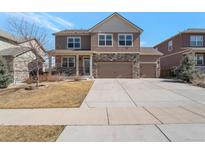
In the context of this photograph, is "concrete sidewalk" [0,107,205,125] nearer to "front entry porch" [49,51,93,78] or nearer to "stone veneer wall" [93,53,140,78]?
"front entry porch" [49,51,93,78]

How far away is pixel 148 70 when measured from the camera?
3388 centimetres

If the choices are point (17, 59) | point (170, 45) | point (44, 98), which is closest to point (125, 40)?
point (170, 45)

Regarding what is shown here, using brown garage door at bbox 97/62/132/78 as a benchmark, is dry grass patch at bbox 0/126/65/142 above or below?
below

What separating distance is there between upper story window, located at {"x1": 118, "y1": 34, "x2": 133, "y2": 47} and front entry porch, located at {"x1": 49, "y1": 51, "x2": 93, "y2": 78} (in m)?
4.19

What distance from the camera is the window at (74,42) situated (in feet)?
107

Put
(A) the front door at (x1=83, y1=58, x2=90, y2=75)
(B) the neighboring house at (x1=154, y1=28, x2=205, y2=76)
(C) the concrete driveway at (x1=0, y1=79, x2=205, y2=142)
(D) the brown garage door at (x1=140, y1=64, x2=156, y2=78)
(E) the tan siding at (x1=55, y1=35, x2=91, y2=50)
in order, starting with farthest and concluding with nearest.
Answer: (B) the neighboring house at (x1=154, y1=28, x2=205, y2=76) < (D) the brown garage door at (x1=140, y1=64, x2=156, y2=78) < (E) the tan siding at (x1=55, y1=35, x2=91, y2=50) < (A) the front door at (x1=83, y1=58, x2=90, y2=75) < (C) the concrete driveway at (x1=0, y1=79, x2=205, y2=142)

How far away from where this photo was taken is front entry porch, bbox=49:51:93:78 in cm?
3047

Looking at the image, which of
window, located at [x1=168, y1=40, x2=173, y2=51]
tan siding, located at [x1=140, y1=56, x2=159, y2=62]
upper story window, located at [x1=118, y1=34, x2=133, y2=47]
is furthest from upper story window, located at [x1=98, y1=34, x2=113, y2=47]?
window, located at [x1=168, y1=40, x2=173, y2=51]

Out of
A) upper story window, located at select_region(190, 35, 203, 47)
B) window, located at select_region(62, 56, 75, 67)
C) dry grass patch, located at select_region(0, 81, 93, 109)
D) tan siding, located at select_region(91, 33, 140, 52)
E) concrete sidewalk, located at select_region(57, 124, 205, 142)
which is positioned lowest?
concrete sidewalk, located at select_region(57, 124, 205, 142)

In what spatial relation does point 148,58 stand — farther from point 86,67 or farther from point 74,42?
point 74,42

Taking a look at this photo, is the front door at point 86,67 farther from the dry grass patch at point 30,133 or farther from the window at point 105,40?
the dry grass patch at point 30,133

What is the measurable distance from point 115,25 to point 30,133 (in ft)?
84.5
